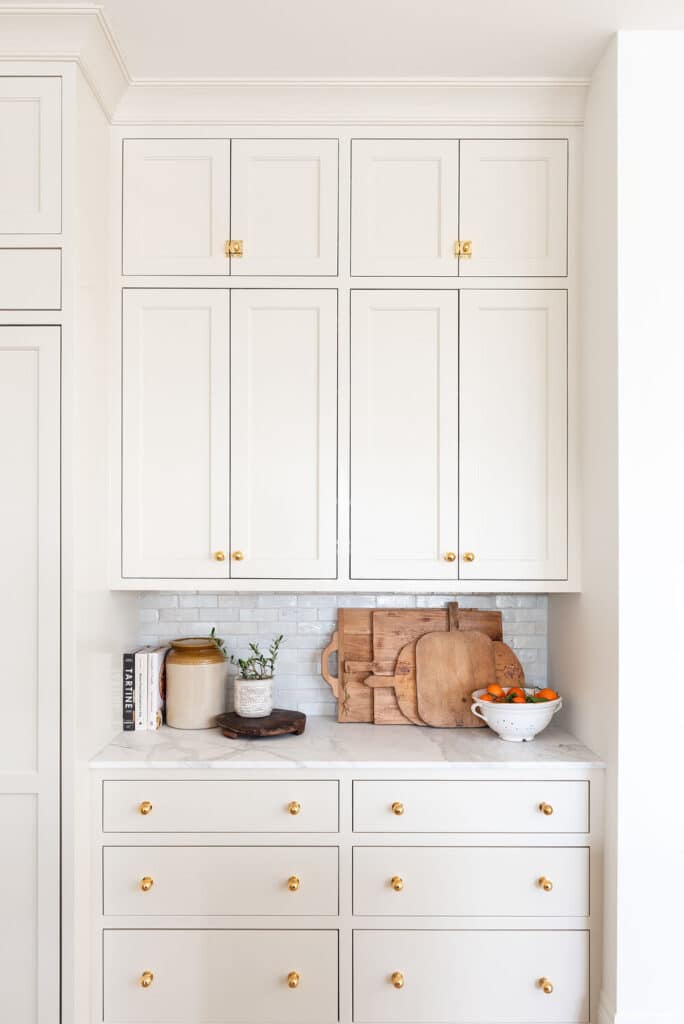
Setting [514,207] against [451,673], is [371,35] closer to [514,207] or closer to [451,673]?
[514,207]

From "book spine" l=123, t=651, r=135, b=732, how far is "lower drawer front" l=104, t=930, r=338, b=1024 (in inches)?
23.1

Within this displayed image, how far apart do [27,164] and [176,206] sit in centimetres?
45

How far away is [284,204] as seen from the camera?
2383 mm

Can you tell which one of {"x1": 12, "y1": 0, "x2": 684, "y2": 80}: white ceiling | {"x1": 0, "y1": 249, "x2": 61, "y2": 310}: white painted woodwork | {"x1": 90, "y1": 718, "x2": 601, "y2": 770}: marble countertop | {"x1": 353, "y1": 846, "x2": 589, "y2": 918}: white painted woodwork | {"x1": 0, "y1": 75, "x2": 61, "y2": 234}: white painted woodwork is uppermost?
{"x1": 12, "y1": 0, "x2": 684, "y2": 80}: white ceiling

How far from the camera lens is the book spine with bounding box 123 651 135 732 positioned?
2451 millimetres

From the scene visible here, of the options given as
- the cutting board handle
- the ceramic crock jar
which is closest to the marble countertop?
the ceramic crock jar

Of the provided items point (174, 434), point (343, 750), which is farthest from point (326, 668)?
point (174, 434)

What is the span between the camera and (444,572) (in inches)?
93.9

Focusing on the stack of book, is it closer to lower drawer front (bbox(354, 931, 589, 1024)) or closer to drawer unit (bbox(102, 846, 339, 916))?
drawer unit (bbox(102, 846, 339, 916))

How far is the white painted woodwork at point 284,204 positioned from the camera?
2.37 metres

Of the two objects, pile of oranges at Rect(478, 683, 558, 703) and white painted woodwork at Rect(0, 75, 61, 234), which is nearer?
white painted woodwork at Rect(0, 75, 61, 234)
